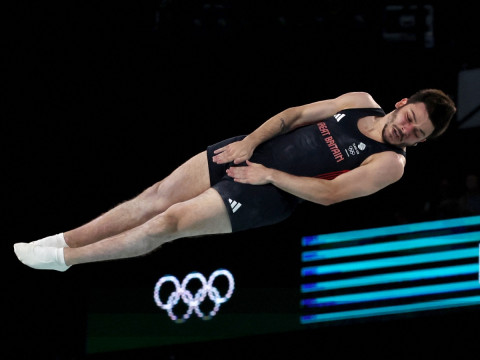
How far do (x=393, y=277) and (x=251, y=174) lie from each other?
318cm

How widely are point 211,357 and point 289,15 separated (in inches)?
130

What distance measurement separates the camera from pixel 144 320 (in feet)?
23.9

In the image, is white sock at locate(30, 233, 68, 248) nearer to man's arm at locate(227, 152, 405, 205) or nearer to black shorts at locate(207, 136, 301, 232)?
black shorts at locate(207, 136, 301, 232)

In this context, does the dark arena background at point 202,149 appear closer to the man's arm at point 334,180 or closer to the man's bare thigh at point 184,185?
the man's bare thigh at point 184,185

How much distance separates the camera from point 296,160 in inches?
186

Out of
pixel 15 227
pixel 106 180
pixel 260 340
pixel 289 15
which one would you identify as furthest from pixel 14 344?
pixel 289 15

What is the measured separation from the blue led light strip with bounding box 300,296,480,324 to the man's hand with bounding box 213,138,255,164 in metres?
3.03

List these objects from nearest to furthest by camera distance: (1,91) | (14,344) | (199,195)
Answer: (199,195) → (1,91) → (14,344)

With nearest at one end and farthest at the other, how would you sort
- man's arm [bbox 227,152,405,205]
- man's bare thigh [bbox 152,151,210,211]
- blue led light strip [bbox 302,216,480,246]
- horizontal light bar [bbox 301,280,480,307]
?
1. man's arm [bbox 227,152,405,205]
2. man's bare thigh [bbox 152,151,210,211]
3. blue led light strip [bbox 302,216,480,246]
4. horizontal light bar [bbox 301,280,480,307]

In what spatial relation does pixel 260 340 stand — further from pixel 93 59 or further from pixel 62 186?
pixel 93 59

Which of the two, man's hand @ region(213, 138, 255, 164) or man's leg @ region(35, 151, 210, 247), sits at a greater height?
man's hand @ region(213, 138, 255, 164)

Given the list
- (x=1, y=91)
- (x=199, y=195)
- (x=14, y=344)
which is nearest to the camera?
(x=199, y=195)

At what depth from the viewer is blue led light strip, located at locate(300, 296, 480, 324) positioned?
23.8 feet

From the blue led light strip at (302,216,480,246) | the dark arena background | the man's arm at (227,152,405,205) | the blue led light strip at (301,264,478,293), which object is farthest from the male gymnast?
the blue led light strip at (301,264,478,293)
